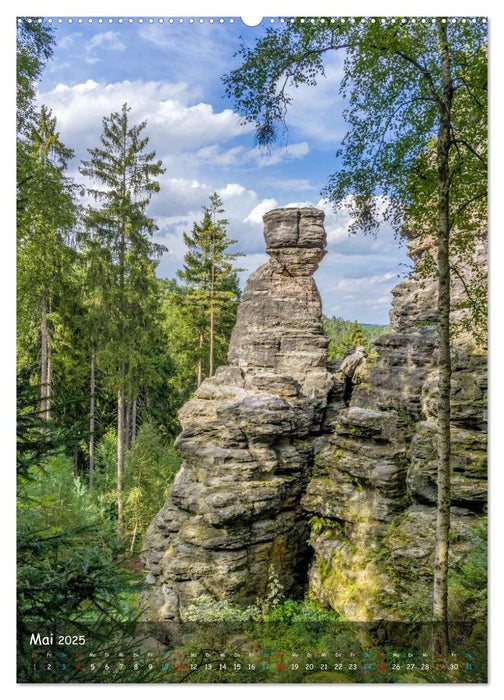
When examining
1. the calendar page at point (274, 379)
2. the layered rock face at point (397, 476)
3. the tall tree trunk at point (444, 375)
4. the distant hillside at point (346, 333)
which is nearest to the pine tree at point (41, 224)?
the calendar page at point (274, 379)

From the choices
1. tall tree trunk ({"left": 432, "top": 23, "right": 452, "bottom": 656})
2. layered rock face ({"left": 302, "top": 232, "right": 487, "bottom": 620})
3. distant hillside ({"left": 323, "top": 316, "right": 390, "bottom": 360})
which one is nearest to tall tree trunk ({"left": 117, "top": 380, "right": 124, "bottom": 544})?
layered rock face ({"left": 302, "top": 232, "right": 487, "bottom": 620})

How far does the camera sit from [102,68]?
5.15 m

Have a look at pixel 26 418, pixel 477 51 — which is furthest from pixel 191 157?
pixel 26 418

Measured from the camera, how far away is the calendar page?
4.10 meters

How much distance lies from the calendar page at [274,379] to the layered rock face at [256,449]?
50 mm

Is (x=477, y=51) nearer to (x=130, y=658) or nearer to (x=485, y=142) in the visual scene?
(x=485, y=142)

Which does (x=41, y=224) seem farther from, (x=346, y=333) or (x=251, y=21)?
(x=346, y=333)

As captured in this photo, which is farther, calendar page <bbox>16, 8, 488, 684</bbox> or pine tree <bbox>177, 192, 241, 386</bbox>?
pine tree <bbox>177, 192, 241, 386</bbox>

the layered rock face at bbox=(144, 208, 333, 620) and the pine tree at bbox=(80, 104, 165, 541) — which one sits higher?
the pine tree at bbox=(80, 104, 165, 541)

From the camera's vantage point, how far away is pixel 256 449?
29.1 feet

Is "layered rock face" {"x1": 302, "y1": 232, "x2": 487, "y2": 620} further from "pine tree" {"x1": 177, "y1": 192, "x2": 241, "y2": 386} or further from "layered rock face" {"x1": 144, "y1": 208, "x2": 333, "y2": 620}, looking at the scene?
"pine tree" {"x1": 177, "y1": 192, "x2": 241, "y2": 386}

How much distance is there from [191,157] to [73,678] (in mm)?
5802

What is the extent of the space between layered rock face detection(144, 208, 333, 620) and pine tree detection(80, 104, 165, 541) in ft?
7.79

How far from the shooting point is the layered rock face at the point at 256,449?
789 cm
